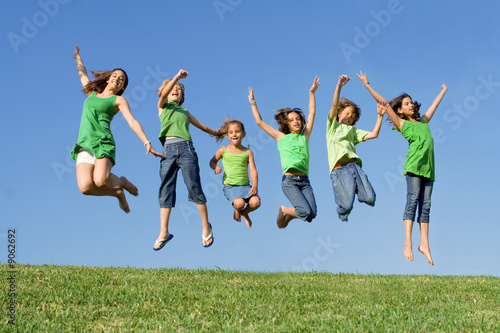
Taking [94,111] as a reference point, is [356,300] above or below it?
below

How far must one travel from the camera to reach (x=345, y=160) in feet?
34.5

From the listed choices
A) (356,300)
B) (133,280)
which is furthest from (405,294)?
(133,280)

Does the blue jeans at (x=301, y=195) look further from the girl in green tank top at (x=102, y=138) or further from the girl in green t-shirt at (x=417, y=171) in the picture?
the girl in green tank top at (x=102, y=138)

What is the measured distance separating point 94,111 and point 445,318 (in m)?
6.10

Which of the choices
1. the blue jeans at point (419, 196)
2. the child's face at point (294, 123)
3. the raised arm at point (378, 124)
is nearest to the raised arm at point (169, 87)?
the child's face at point (294, 123)

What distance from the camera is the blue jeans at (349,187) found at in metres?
10.1

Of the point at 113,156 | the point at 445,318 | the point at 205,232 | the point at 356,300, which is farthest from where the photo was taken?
the point at 205,232

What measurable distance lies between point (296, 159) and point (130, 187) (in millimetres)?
2957

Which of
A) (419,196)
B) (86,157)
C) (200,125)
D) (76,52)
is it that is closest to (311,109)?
(200,125)

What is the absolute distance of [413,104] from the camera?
37.7ft

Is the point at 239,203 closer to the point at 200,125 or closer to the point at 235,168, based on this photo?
the point at 235,168

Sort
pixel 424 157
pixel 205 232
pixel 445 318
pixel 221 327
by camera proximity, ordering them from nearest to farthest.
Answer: pixel 221 327 → pixel 445 318 → pixel 205 232 → pixel 424 157

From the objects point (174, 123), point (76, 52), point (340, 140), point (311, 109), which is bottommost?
point (340, 140)

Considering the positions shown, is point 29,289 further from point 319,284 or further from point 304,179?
point 304,179
